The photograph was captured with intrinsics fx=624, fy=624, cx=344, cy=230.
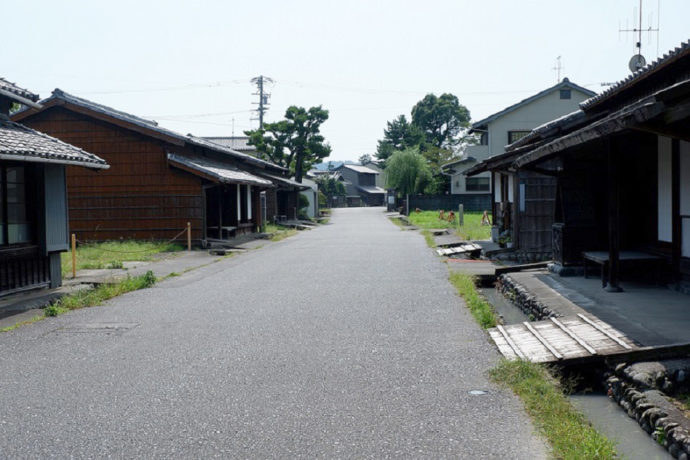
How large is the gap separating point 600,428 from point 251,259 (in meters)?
14.3

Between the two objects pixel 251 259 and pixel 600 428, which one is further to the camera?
pixel 251 259

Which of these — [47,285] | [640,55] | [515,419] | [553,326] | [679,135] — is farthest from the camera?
[640,55]

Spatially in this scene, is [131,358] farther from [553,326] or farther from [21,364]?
[553,326]

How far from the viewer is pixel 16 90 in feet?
40.3

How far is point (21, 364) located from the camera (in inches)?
259

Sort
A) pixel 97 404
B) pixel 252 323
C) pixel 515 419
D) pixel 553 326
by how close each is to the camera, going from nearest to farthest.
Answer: pixel 515 419
pixel 97 404
pixel 553 326
pixel 252 323

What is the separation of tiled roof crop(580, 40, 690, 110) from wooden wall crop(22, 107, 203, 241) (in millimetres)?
15160

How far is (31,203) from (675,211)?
36.8 ft

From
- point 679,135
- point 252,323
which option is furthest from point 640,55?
point 252,323

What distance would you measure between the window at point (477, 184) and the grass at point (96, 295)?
3822 cm

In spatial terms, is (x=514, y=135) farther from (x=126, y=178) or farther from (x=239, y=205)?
(x=126, y=178)

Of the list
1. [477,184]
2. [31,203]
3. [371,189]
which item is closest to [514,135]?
[477,184]

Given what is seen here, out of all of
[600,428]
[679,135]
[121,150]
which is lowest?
[600,428]

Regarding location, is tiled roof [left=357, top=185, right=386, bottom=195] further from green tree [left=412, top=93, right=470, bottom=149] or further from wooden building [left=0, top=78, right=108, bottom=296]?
wooden building [left=0, top=78, right=108, bottom=296]
